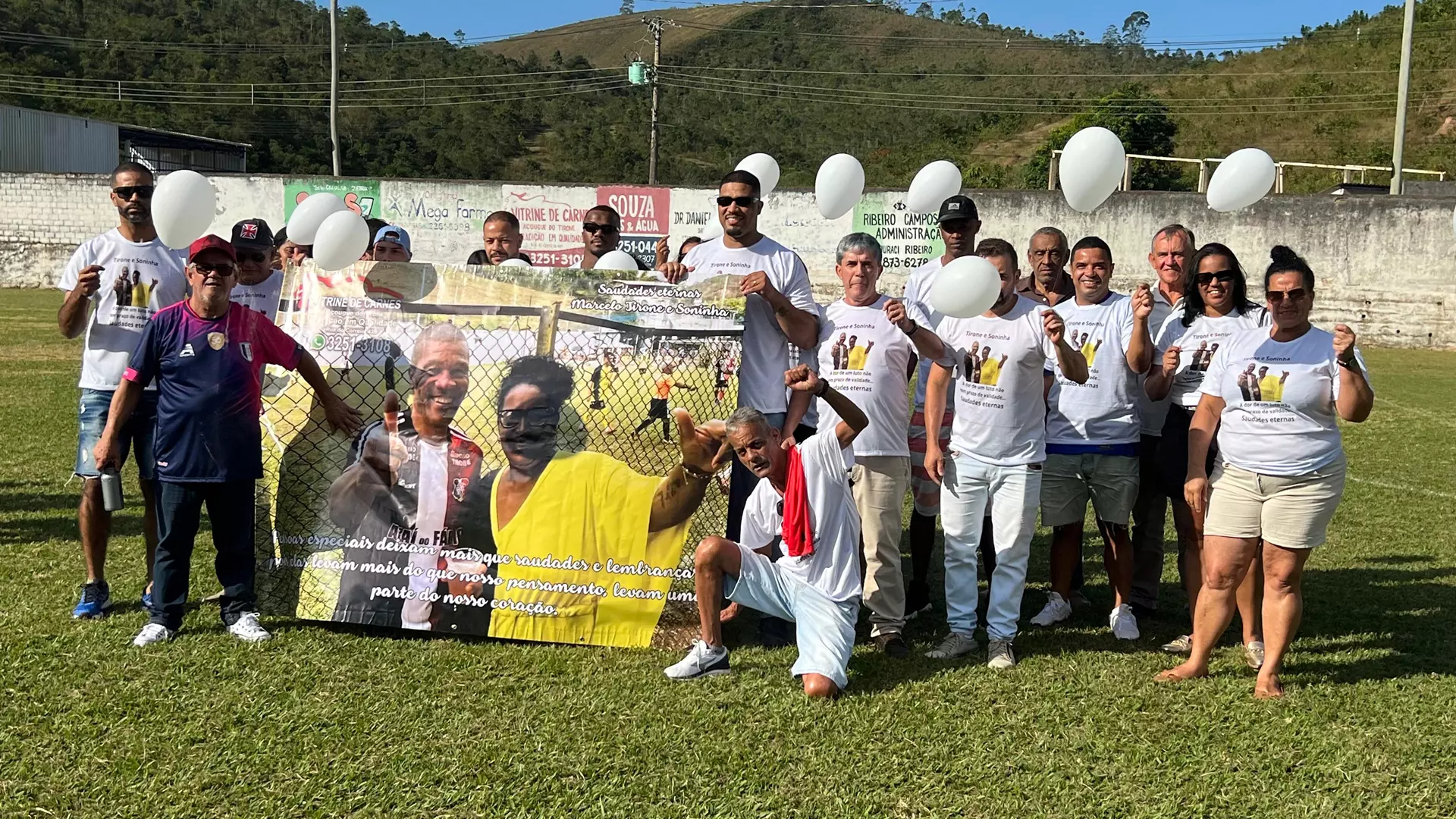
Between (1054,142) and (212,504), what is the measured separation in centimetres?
4755

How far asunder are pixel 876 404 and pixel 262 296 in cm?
307

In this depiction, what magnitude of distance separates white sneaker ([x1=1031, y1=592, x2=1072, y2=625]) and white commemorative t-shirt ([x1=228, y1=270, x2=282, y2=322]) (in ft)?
13.3

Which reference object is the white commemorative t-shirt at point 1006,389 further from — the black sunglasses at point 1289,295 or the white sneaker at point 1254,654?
the white sneaker at point 1254,654

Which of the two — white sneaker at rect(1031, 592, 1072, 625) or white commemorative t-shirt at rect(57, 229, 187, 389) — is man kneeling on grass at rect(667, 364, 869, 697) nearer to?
white sneaker at rect(1031, 592, 1072, 625)

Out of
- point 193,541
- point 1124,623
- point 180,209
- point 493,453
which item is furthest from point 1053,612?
point 180,209

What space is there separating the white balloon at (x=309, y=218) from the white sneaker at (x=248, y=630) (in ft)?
6.62

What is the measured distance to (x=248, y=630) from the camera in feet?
15.5

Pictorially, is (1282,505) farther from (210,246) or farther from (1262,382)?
(210,246)

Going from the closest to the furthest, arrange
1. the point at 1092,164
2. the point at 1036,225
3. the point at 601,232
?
the point at 1092,164 < the point at 601,232 < the point at 1036,225

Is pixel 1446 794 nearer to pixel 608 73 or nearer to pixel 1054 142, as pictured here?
pixel 1054 142

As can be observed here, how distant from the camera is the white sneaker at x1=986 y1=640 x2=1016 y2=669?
15.3 ft

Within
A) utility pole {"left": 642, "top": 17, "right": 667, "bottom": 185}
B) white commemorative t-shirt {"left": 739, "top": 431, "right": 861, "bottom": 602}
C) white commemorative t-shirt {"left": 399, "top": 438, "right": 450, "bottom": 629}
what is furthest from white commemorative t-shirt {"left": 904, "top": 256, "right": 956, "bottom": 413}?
utility pole {"left": 642, "top": 17, "right": 667, "bottom": 185}

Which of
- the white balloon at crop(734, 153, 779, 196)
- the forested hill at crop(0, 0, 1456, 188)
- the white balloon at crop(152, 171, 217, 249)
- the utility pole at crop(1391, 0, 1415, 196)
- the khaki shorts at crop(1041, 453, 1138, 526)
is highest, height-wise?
the forested hill at crop(0, 0, 1456, 188)

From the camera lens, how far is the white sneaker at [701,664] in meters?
4.43
